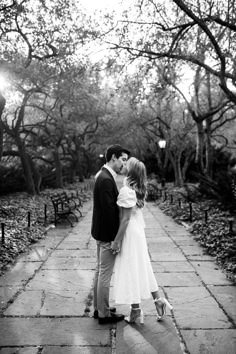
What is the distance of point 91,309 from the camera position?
4973 millimetres

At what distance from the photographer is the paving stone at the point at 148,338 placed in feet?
12.3

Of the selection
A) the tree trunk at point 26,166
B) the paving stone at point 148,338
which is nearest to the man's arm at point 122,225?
the paving stone at point 148,338

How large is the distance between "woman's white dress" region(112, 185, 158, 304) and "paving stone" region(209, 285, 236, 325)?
116 centimetres

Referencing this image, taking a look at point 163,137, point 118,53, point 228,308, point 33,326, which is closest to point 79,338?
point 33,326

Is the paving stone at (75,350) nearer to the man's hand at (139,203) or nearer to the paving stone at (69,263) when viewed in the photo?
the man's hand at (139,203)

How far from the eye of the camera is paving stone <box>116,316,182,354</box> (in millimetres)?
3758

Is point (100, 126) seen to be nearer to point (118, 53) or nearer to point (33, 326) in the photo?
point (118, 53)

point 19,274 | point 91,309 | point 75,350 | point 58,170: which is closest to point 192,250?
point 19,274

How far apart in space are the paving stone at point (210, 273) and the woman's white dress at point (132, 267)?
2102 mm

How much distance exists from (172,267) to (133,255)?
299 cm

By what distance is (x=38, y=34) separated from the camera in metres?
14.1

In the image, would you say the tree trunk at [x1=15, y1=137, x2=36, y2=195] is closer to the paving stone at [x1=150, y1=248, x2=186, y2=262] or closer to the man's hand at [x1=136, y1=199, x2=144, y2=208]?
the paving stone at [x1=150, y1=248, x2=186, y2=262]

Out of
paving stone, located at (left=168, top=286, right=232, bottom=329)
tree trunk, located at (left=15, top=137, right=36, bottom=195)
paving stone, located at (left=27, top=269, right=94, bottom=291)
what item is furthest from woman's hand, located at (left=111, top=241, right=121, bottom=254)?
tree trunk, located at (left=15, top=137, right=36, bottom=195)

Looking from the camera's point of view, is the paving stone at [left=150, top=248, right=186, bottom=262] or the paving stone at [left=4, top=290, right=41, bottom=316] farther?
the paving stone at [left=150, top=248, right=186, bottom=262]
